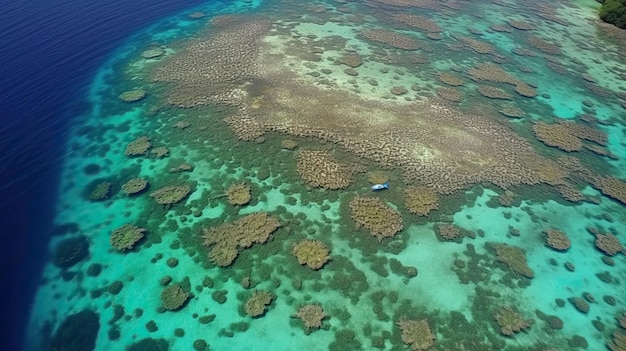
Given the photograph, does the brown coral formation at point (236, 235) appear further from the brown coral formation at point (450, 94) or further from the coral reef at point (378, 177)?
the brown coral formation at point (450, 94)

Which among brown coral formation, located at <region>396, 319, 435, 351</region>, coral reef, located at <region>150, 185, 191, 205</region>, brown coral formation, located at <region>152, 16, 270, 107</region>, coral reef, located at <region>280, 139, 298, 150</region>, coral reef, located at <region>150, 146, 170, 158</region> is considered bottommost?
brown coral formation, located at <region>396, 319, 435, 351</region>

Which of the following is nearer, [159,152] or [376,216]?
[376,216]

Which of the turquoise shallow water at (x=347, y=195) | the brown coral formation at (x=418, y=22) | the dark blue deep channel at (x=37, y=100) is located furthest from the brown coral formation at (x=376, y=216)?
the brown coral formation at (x=418, y=22)

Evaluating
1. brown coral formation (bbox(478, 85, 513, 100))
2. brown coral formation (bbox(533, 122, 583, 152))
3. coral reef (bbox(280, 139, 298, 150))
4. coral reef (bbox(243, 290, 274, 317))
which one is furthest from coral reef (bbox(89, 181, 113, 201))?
brown coral formation (bbox(533, 122, 583, 152))

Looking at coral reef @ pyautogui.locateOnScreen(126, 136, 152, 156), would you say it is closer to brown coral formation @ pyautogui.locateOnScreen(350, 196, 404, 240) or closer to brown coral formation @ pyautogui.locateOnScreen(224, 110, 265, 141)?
brown coral formation @ pyautogui.locateOnScreen(224, 110, 265, 141)

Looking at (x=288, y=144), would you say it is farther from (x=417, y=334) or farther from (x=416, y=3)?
(x=416, y=3)

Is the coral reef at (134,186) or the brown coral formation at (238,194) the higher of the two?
the coral reef at (134,186)

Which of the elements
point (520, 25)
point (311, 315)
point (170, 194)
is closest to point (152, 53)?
point (170, 194)
